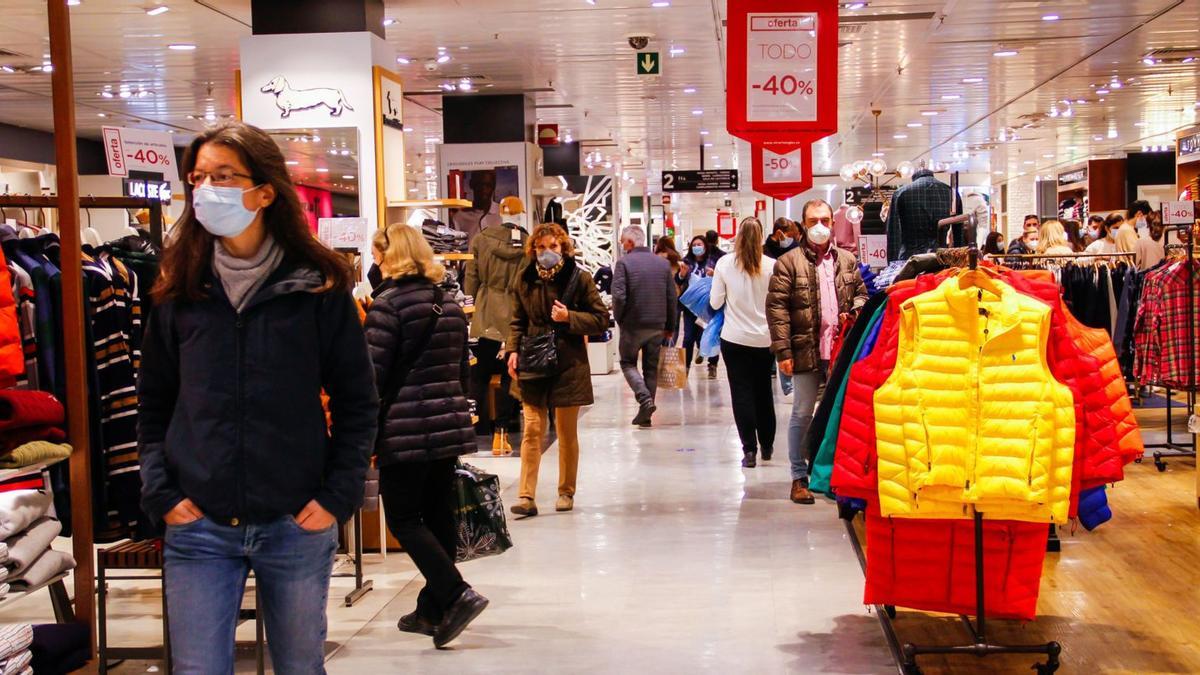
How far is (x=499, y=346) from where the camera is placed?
31.1 feet

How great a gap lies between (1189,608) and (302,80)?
256 inches

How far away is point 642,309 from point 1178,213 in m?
4.15

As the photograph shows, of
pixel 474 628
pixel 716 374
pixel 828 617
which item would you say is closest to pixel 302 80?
pixel 474 628

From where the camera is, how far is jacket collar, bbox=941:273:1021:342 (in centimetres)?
374

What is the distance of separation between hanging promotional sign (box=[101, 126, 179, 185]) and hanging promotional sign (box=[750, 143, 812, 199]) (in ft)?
13.4

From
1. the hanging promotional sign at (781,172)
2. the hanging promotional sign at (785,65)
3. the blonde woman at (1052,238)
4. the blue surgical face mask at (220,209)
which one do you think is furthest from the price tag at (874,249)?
the blue surgical face mask at (220,209)

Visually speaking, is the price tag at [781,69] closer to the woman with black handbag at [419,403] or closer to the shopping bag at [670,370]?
the woman with black handbag at [419,403]

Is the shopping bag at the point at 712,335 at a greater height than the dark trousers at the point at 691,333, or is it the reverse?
the shopping bag at the point at 712,335

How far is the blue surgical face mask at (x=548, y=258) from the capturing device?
652 cm

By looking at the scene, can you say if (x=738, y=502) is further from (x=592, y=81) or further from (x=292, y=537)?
(x=592, y=81)

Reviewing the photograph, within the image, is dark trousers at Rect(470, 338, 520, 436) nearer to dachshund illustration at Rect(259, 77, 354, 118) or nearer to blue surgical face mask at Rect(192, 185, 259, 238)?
dachshund illustration at Rect(259, 77, 354, 118)

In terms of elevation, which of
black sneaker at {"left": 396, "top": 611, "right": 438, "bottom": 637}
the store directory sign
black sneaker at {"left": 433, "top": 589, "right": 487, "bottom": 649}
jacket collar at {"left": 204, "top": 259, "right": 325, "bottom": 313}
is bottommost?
black sneaker at {"left": 396, "top": 611, "right": 438, "bottom": 637}

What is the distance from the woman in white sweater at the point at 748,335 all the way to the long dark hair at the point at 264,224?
5247 millimetres

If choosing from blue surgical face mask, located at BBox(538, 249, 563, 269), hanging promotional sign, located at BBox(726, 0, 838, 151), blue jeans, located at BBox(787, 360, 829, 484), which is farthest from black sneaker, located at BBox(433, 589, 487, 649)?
hanging promotional sign, located at BBox(726, 0, 838, 151)
